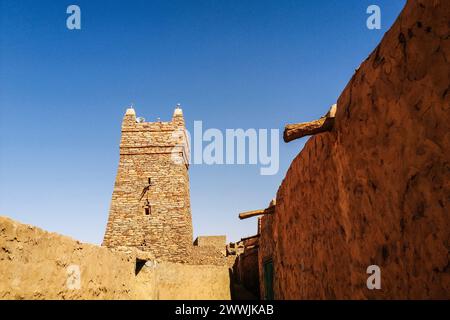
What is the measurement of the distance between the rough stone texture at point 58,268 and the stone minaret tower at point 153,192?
8.36 m

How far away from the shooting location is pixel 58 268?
4141 millimetres

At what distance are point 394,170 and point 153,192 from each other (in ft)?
54.9

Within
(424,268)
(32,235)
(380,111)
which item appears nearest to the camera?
(424,268)

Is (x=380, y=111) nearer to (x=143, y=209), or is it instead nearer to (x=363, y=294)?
(x=363, y=294)

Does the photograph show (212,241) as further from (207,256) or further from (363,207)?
(363,207)

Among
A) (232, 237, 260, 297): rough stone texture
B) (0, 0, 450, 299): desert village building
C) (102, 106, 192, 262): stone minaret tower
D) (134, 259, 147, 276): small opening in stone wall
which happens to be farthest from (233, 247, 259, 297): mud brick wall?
(0, 0, 450, 299): desert village building

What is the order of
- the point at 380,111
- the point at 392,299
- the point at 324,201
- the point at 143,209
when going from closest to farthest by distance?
the point at 392,299, the point at 380,111, the point at 324,201, the point at 143,209

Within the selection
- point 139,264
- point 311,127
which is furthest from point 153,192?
point 311,127

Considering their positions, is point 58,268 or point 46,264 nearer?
point 46,264

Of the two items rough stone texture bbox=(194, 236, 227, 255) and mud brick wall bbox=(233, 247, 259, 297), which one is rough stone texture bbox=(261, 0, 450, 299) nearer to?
mud brick wall bbox=(233, 247, 259, 297)

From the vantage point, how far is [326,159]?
152 inches
